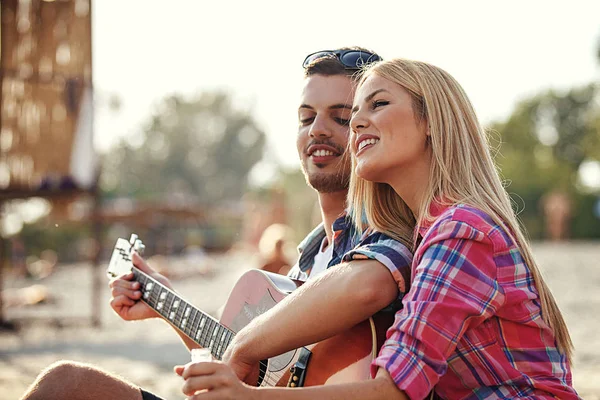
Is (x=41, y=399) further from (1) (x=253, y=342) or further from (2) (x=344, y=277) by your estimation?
(2) (x=344, y=277)

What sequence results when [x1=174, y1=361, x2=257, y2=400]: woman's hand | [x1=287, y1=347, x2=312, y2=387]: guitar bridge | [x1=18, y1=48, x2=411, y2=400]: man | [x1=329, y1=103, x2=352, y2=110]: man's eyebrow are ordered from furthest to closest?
[x1=329, y1=103, x2=352, y2=110]: man's eyebrow < [x1=287, y1=347, x2=312, y2=387]: guitar bridge < [x1=18, y1=48, x2=411, y2=400]: man < [x1=174, y1=361, x2=257, y2=400]: woman's hand

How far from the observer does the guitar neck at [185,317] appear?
8.72 feet

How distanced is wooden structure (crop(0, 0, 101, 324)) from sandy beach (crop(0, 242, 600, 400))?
1654mm

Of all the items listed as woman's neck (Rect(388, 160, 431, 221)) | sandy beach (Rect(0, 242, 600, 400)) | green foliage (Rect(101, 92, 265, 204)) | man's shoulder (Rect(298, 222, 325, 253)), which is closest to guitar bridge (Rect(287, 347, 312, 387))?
woman's neck (Rect(388, 160, 431, 221))

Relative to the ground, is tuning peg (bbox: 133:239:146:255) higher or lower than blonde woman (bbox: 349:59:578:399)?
lower

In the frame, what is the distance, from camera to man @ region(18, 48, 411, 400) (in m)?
2.05

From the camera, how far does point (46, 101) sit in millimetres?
8789

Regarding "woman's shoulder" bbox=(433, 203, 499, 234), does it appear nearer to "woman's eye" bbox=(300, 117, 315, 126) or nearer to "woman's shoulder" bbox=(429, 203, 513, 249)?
"woman's shoulder" bbox=(429, 203, 513, 249)

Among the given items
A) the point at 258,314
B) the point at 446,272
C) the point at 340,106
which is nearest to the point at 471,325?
the point at 446,272

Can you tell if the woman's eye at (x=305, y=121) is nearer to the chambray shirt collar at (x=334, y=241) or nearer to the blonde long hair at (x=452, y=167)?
the chambray shirt collar at (x=334, y=241)

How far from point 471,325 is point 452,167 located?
0.52 m

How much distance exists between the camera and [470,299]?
187cm

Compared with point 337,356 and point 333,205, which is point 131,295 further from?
point 337,356

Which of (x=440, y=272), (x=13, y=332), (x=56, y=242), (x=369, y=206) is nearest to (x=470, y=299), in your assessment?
(x=440, y=272)
